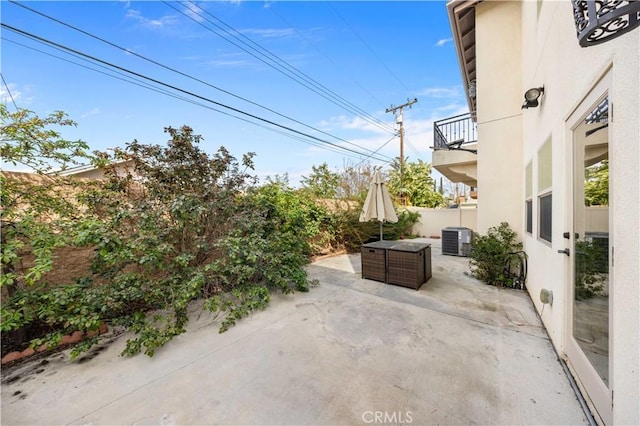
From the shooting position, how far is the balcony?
24.7 ft

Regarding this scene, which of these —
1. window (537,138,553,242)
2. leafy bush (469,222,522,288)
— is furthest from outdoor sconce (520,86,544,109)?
leafy bush (469,222,522,288)

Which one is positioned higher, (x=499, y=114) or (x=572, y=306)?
(x=499, y=114)

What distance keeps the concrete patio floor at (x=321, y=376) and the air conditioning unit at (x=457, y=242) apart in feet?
14.2

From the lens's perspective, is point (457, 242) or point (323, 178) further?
point (323, 178)

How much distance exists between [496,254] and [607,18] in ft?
15.7

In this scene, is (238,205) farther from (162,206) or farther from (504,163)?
(504,163)

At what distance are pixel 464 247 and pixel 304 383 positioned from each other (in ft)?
23.6

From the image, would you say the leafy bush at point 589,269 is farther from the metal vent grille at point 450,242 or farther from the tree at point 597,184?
the metal vent grille at point 450,242

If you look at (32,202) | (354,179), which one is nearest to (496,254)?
(32,202)

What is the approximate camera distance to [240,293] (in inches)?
145

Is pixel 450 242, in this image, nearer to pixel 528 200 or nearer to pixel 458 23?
pixel 528 200

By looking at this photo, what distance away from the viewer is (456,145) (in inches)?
299

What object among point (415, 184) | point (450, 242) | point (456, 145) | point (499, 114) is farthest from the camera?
point (415, 184)

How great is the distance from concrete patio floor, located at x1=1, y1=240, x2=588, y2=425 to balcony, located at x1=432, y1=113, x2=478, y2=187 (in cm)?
551
